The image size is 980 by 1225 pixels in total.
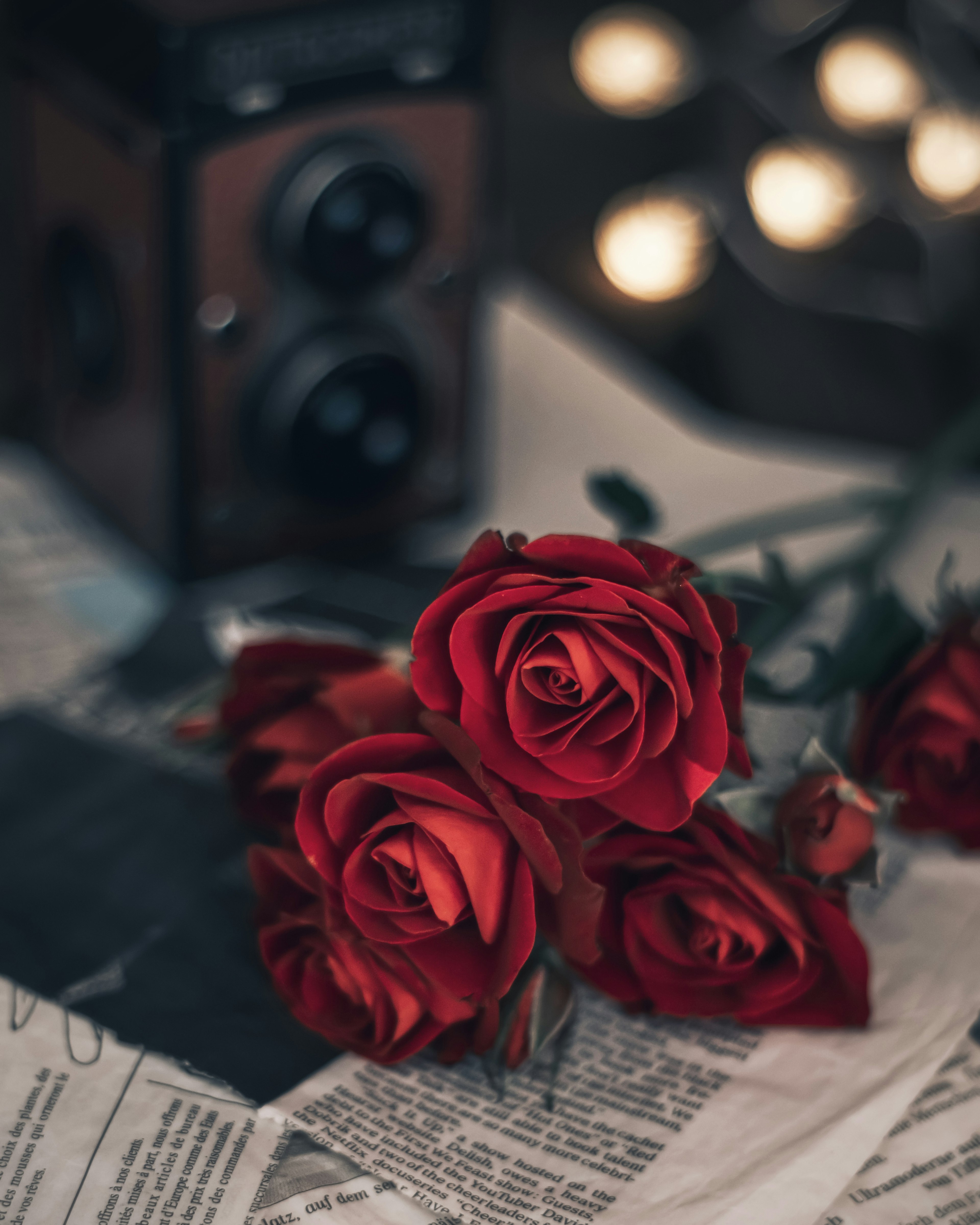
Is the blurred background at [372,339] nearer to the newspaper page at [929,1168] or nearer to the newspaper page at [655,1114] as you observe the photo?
the newspaper page at [655,1114]

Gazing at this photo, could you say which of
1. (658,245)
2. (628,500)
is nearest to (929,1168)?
(628,500)

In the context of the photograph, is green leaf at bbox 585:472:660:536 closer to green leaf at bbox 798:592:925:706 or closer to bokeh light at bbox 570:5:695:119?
green leaf at bbox 798:592:925:706

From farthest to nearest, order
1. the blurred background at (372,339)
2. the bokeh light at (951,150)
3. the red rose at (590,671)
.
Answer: the bokeh light at (951,150) < the blurred background at (372,339) < the red rose at (590,671)

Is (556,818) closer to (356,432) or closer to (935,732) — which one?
(935,732)

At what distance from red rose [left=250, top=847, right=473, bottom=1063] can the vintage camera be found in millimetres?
236

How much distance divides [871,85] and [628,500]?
0.41 m

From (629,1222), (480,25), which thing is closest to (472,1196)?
(629,1222)

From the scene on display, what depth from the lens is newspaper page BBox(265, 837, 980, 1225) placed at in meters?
0.30

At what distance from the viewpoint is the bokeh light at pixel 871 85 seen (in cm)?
64

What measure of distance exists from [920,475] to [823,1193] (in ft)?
0.90

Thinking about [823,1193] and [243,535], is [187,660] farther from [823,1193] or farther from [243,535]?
[823,1193]

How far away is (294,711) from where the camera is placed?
0.35 m

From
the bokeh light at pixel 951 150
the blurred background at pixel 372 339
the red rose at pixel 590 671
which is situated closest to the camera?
the red rose at pixel 590 671

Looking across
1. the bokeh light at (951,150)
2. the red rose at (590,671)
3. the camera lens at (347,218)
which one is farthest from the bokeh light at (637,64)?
the red rose at (590,671)
